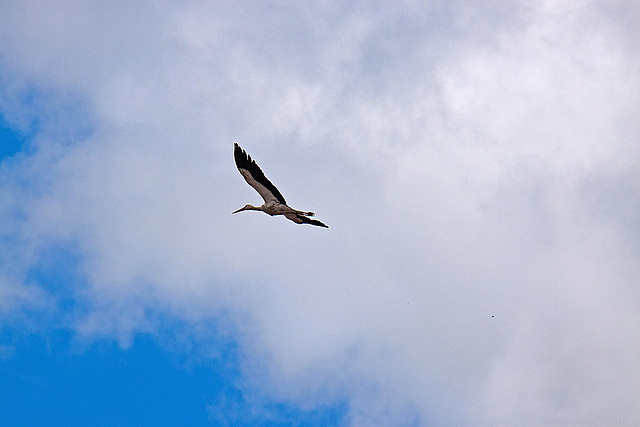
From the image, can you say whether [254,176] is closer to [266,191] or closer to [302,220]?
[266,191]

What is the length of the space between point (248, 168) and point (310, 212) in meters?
5.41

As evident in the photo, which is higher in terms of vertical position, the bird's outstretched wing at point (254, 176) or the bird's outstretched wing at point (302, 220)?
the bird's outstretched wing at point (254, 176)

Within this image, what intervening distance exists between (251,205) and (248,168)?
4.20 metres

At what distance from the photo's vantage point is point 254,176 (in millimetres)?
75812

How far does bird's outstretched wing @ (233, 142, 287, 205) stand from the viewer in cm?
7519

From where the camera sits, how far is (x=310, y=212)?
74.8 meters

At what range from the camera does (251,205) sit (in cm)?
7894

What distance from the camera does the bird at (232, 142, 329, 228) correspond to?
75250 mm

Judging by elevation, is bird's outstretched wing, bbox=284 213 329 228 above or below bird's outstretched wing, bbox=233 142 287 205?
below

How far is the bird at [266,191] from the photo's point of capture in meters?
75.2

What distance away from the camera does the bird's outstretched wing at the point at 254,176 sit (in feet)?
247

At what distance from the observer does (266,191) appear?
250ft

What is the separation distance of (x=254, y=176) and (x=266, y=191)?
4.66 feet

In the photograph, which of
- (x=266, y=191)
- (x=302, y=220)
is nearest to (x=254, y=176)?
(x=266, y=191)
